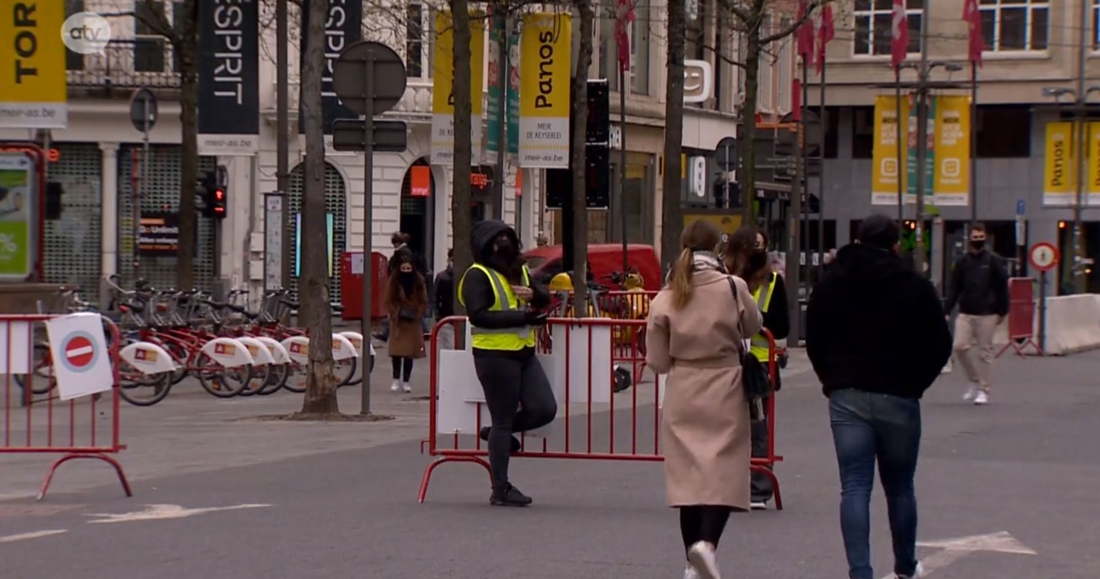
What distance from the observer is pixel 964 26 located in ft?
214

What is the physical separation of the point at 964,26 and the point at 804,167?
31967 mm

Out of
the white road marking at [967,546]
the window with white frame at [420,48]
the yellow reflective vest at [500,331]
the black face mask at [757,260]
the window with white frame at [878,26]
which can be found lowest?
the white road marking at [967,546]

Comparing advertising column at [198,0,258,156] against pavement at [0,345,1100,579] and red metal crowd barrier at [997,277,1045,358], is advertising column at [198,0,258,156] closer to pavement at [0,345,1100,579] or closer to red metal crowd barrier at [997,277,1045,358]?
pavement at [0,345,1100,579]

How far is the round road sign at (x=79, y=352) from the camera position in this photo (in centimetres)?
1245

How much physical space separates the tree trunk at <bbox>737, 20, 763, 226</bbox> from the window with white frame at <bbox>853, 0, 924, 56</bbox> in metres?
32.8

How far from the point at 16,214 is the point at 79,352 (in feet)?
30.9

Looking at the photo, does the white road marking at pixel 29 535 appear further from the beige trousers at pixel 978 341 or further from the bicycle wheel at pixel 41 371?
the beige trousers at pixel 978 341

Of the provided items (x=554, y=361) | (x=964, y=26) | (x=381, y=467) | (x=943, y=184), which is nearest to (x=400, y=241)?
(x=381, y=467)

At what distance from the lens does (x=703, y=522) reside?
873 centimetres

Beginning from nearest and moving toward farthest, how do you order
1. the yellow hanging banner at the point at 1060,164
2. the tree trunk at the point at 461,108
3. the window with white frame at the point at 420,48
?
the tree trunk at the point at 461,108
the window with white frame at the point at 420,48
the yellow hanging banner at the point at 1060,164

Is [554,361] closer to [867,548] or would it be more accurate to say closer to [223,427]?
[867,548]

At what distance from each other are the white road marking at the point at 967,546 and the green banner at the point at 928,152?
31.2 meters

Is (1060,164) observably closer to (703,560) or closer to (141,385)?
(141,385)
